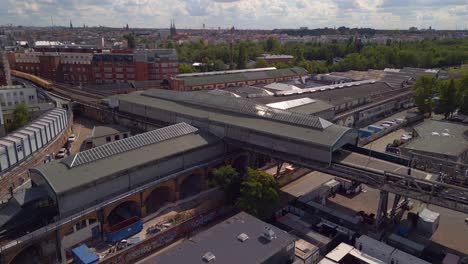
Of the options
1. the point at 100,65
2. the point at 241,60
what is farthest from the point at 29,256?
the point at 241,60

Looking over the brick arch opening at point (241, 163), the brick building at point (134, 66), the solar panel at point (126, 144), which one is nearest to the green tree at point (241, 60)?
the brick building at point (134, 66)

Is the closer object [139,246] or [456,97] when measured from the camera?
[139,246]

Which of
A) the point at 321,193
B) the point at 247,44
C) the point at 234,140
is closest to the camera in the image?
the point at 321,193

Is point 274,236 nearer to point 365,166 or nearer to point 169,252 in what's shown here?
point 169,252

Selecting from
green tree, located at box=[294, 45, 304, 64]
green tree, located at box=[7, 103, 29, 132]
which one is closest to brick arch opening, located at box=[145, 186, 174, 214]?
green tree, located at box=[7, 103, 29, 132]

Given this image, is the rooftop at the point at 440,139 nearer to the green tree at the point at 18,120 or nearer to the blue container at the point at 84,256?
the blue container at the point at 84,256

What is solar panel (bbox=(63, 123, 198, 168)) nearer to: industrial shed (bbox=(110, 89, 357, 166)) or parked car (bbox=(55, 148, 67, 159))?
industrial shed (bbox=(110, 89, 357, 166))

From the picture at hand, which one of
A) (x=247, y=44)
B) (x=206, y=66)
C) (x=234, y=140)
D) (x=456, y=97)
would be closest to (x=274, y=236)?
(x=234, y=140)

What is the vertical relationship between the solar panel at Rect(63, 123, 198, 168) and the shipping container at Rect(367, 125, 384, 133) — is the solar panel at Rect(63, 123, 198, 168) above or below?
above
